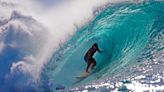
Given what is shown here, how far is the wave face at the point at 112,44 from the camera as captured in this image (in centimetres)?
1623

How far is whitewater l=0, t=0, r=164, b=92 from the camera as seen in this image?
14.3 m

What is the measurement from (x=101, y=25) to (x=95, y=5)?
131 inches

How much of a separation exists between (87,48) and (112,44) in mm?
1052

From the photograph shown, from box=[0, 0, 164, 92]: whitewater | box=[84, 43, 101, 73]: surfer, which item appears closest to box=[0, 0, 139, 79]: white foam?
box=[0, 0, 164, 92]: whitewater

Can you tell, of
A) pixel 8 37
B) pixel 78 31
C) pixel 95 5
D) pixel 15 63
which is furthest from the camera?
pixel 95 5

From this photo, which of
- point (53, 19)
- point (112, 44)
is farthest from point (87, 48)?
point (53, 19)

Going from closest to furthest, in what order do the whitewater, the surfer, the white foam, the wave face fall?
the whitewater, the wave face, the surfer, the white foam

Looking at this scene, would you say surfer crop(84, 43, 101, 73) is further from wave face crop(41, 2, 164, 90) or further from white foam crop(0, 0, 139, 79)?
white foam crop(0, 0, 139, 79)

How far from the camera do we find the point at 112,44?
18172mm


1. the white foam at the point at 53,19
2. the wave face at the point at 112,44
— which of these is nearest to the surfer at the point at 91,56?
the wave face at the point at 112,44

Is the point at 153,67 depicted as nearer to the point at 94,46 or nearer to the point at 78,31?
the point at 94,46

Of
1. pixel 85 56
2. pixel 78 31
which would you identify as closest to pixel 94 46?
pixel 85 56

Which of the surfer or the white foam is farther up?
the white foam

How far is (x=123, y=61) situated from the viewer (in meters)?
16.3
